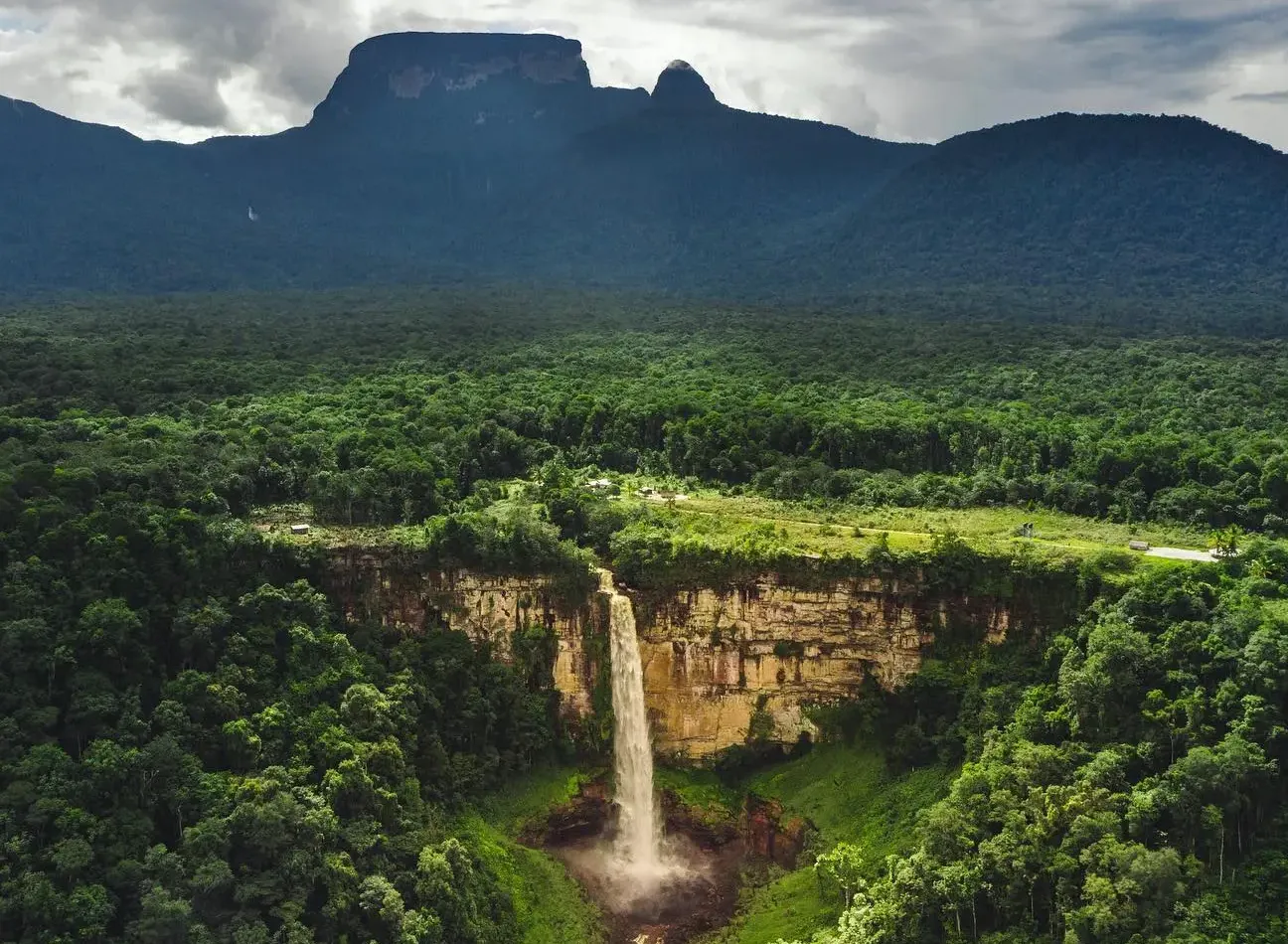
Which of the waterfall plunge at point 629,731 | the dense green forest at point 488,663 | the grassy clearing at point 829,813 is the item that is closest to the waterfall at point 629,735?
the waterfall plunge at point 629,731

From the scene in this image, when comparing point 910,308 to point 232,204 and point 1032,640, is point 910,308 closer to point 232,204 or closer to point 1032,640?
point 1032,640

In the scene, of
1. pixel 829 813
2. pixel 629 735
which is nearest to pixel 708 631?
pixel 629 735

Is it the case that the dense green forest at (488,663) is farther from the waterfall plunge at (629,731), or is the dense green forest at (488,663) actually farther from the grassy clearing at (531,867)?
the waterfall plunge at (629,731)

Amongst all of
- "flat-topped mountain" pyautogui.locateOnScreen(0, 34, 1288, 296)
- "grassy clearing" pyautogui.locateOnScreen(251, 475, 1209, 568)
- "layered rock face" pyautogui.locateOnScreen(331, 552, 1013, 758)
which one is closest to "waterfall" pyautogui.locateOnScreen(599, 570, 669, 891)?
"layered rock face" pyautogui.locateOnScreen(331, 552, 1013, 758)

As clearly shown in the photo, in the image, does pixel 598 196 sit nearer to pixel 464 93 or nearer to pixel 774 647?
pixel 464 93

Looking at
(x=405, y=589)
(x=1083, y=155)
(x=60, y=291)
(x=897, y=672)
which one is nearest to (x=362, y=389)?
(x=405, y=589)

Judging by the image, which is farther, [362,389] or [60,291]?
[60,291]

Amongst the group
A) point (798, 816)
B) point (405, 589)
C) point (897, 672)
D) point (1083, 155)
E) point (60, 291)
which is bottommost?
point (798, 816)
